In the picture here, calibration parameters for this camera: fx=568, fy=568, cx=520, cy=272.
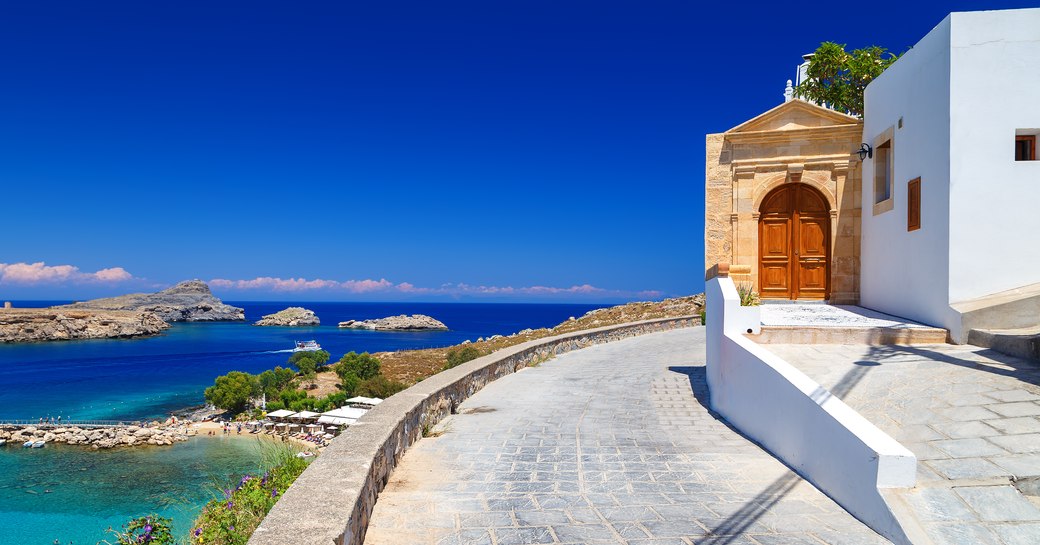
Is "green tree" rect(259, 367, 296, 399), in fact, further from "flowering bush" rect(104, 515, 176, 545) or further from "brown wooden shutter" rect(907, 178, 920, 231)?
"brown wooden shutter" rect(907, 178, 920, 231)

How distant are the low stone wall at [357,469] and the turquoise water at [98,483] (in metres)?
8.56

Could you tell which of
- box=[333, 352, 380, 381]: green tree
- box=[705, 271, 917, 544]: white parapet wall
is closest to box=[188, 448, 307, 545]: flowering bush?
box=[705, 271, 917, 544]: white parapet wall

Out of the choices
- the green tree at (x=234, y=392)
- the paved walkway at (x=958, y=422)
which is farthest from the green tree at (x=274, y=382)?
the paved walkway at (x=958, y=422)

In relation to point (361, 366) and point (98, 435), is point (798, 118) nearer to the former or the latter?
point (361, 366)

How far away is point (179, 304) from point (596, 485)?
179 m

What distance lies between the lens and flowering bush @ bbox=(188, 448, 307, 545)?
4.43 m

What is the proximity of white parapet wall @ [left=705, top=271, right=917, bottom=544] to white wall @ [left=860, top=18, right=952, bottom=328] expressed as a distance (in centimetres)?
312

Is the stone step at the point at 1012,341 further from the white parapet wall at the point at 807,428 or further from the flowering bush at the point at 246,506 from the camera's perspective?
the flowering bush at the point at 246,506

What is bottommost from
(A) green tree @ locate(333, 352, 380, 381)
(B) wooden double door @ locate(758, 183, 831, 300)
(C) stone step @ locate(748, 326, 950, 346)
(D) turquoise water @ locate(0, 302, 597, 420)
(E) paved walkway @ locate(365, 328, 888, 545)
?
Answer: (D) turquoise water @ locate(0, 302, 597, 420)

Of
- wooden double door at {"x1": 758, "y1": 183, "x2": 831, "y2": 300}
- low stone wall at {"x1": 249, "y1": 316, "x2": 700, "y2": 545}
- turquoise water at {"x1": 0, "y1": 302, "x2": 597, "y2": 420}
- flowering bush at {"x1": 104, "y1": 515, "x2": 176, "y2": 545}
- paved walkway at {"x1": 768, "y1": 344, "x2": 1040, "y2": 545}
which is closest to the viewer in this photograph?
low stone wall at {"x1": 249, "y1": 316, "x2": 700, "y2": 545}

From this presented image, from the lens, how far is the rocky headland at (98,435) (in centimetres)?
2597

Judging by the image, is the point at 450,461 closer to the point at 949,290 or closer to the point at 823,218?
the point at 949,290

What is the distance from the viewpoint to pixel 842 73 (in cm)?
1534

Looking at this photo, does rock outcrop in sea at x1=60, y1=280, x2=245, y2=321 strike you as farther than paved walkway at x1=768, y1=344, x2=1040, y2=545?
Yes
